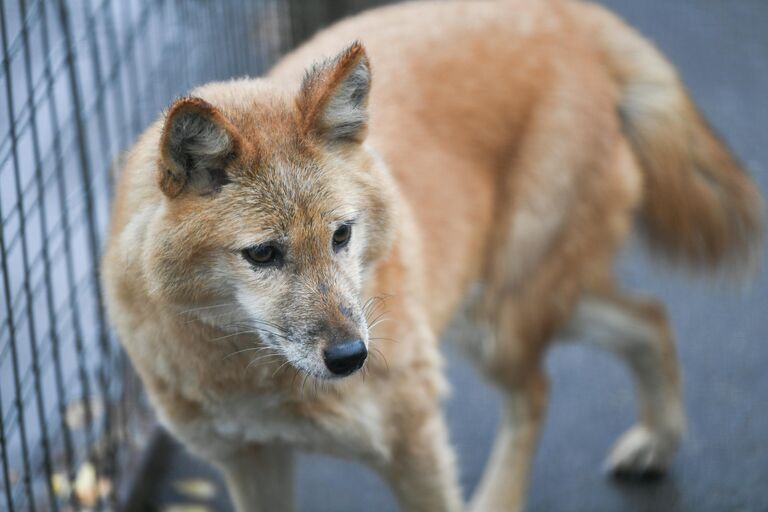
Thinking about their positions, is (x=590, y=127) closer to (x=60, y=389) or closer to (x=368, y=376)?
(x=368, y=376)

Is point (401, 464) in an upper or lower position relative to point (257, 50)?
lower

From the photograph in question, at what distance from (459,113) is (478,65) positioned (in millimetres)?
195

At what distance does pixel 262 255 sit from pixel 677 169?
2.29 m

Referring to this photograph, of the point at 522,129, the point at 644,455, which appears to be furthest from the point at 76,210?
the point at 644,455

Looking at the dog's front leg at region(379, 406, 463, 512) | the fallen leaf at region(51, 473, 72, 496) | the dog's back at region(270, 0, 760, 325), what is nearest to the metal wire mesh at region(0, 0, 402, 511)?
the fallen leaf at region(51, 473, 72, 496)

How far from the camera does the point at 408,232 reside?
124 inches

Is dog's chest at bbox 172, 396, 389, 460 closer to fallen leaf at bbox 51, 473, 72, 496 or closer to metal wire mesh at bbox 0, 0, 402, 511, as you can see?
metal wire mesh at bbox 0, 0, 402, 511

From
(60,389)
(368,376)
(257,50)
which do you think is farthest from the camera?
(257,50)

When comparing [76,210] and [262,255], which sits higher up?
[262,255]

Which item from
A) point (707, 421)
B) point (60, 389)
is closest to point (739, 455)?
point (707, 421)

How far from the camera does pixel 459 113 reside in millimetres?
3582

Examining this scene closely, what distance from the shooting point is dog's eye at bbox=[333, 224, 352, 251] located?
249 cm

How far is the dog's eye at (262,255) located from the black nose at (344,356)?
0.27m

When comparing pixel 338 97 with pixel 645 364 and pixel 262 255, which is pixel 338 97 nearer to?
pixel 262 255
